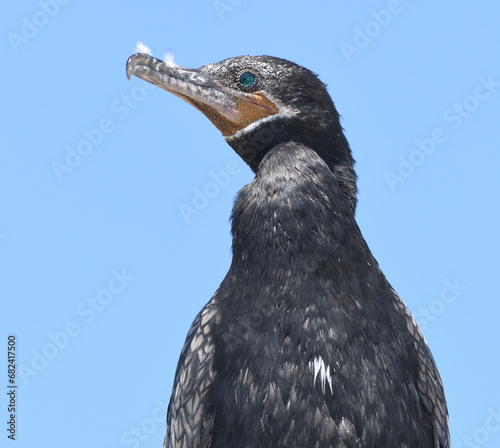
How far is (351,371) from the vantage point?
558 centimetres

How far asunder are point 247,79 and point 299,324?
2.22m

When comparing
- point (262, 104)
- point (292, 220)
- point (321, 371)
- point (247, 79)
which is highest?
point (247, 79)

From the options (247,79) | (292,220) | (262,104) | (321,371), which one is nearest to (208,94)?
(247,79)

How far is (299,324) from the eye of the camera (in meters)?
5.62

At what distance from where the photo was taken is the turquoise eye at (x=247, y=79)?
21.5ft

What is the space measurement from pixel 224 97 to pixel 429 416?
10.2 feet

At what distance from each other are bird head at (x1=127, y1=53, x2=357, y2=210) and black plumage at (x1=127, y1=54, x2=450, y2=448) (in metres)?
0.01

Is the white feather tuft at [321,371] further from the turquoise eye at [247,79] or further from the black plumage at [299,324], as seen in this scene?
the turquoise eye at [247,79]

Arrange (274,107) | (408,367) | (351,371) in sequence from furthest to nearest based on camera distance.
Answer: (274,107) → (408,367) → (351,371)

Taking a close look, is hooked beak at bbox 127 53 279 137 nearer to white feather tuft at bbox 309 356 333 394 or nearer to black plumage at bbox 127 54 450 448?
black plumage at bbox 127 54 450 448

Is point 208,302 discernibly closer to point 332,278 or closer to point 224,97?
point 332,278

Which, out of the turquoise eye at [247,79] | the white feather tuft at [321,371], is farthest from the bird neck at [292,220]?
the turquoise eye at [247,79]

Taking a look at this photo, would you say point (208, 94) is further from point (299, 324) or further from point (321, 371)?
point (321, 371)

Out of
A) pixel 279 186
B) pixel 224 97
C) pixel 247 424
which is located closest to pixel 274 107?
pixel 224 97
